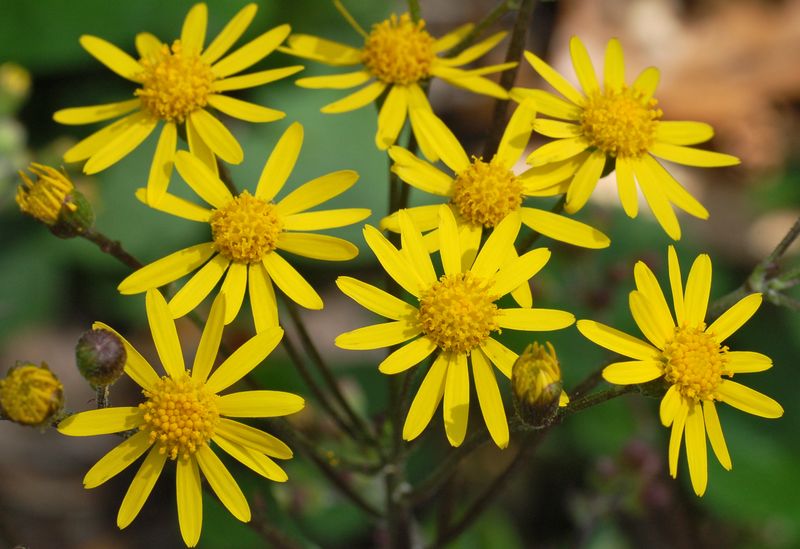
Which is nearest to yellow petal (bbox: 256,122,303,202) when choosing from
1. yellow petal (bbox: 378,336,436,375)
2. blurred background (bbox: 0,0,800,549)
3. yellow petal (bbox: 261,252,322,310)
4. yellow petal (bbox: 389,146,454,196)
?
yellow petal (bbox: 261,252,322,310)

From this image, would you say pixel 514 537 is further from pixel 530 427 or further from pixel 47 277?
pixel 47 277

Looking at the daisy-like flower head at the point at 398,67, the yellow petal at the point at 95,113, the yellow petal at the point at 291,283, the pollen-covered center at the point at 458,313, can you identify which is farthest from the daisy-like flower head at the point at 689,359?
the yellow petal at the point at 95,113

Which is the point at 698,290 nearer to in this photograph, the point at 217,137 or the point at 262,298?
the point at 262,298

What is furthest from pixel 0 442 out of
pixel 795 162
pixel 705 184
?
pixel 795 162

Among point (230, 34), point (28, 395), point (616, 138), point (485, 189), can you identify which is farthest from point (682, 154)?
point (28, 395)

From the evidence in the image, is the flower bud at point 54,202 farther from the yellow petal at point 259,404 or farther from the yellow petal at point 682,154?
the yellow petal at point 682,154

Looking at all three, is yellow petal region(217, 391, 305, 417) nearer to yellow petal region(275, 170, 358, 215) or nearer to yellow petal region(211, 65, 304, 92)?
yellow petal region(275, 170, 358, 215)
